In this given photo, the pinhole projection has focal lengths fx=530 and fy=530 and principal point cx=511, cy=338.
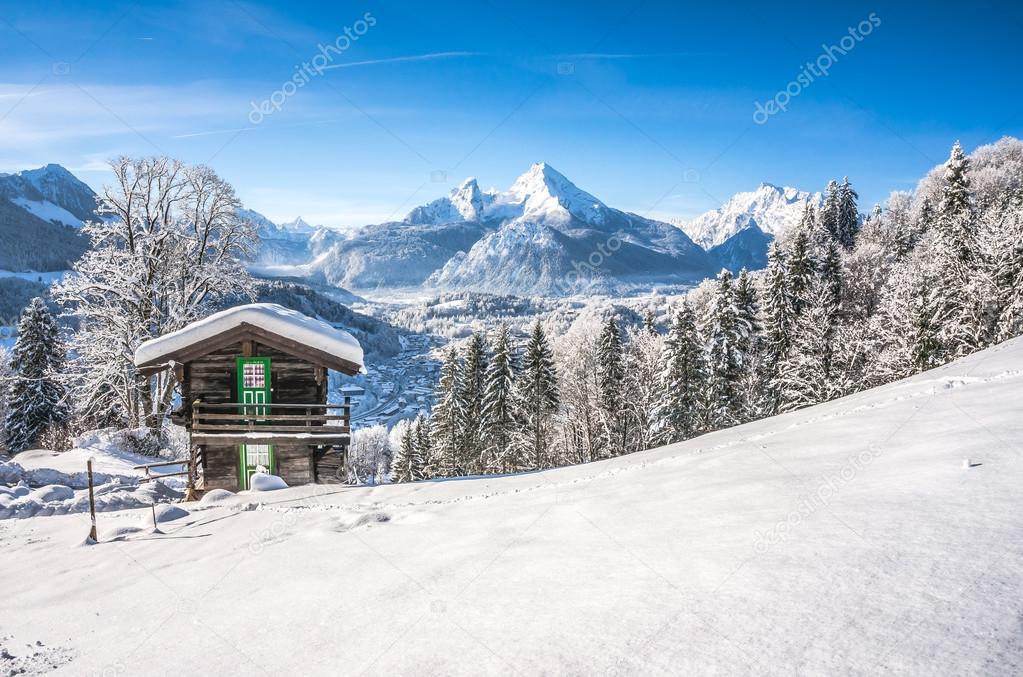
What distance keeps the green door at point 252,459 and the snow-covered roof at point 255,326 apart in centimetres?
368

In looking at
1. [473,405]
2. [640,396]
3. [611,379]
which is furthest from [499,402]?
[640,396]

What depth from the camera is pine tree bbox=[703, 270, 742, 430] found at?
121ft

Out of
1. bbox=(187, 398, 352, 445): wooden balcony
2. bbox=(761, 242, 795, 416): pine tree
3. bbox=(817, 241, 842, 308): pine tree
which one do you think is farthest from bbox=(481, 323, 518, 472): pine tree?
bbox=(817, 241, 842, 308): pine tree

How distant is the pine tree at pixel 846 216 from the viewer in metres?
76.1

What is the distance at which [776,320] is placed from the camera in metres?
38.4

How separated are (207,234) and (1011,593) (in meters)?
28.5

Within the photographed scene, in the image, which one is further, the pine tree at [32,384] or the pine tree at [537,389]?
the pine tree at [537,389]

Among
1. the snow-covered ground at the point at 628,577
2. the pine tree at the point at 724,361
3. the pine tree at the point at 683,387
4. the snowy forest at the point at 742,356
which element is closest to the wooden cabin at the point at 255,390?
the snow-covered ground at the point at 628,577

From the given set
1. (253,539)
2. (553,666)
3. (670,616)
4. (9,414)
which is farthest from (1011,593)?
(9,414)

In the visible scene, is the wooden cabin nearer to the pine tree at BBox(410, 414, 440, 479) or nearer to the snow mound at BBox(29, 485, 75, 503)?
the snow mound at BBox(29, 485, 75, 503)

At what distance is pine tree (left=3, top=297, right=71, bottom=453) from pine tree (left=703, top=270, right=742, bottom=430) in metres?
45.0

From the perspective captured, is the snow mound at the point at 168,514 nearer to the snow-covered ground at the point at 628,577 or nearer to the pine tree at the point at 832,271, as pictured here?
the snow-covered ground at the point at 628,577

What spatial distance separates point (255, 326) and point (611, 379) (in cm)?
3133

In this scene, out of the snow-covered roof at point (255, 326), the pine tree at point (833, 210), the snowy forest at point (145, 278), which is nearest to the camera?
the snow-covered roof at point (255, 326)
